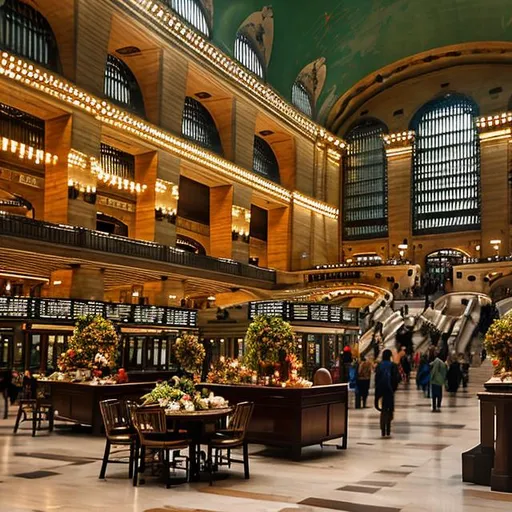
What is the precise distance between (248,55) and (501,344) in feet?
116

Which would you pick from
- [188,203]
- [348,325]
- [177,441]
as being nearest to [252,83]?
[188,203]

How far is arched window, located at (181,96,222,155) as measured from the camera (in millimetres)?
39312

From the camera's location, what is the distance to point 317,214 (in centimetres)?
4712

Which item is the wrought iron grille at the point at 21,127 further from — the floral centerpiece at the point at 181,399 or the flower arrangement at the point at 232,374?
the floral centerpiece at the point at 181,399

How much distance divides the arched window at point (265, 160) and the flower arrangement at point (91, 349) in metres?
32.4

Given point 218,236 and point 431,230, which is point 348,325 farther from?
point 431,230

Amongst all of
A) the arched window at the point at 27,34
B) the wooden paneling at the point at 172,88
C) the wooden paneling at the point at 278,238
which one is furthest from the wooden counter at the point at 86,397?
the wooden paneling at the point at 278,238

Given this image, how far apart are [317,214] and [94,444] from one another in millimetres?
37450

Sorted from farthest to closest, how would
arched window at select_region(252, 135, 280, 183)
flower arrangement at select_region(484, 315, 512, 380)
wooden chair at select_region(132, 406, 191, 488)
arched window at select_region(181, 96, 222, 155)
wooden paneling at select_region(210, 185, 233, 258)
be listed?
arched window at select_region(252, 135, 280, 183), arched window at select_region(181, 96, 222, 155), wooden paneling at select_region(210, 185, 233, 258), flower arrangement at select_region(484, 315, 512, 380), wooden chair at select_region(132, 406, 191, 488)

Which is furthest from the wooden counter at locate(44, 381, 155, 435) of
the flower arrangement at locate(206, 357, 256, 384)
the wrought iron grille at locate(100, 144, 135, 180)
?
the wrought iron grille at locate(100, 144, 135, 180)

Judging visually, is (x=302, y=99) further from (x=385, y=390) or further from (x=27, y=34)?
(x=385, y=390)

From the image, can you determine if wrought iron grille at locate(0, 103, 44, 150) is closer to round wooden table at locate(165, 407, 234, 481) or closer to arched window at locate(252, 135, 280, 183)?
arched window at locate(252, 135, 280, 183)

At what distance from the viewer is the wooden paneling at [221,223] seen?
3818 cm

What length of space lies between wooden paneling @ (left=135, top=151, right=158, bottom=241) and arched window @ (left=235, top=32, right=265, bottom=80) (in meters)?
9.96
